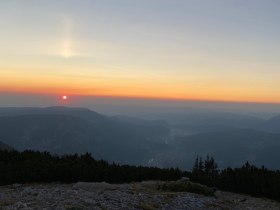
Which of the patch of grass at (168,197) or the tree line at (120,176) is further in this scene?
the tree line at (120,176)

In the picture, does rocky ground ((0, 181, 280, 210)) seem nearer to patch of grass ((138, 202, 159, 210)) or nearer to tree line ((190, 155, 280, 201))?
patch of grass ((138, 202, 159, 210))

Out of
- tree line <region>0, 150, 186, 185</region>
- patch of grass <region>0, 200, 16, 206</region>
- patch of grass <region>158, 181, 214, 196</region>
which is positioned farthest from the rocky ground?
tree line <region>0, 150, 186, 185</region>

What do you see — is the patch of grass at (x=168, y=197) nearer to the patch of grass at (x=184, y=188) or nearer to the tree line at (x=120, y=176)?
the patch of grass at (x=184, y=188)

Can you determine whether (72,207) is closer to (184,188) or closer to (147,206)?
(147,206)

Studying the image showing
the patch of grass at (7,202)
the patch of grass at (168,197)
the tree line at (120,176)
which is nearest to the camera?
the patch of grass at (7,202)

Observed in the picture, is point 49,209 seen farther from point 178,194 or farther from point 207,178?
point 207,178

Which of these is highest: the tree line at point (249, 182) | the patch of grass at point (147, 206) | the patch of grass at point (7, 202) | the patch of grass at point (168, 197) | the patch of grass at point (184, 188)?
the patch of grass at point (7, 202)

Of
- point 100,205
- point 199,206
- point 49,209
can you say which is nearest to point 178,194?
point 199,206

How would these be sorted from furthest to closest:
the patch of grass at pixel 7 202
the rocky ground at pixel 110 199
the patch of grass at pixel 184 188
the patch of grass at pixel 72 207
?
the patch of grass at pixel 184 188, the rocky ground at pixel 110 199, the patch of grass at pixel 7 202, the patch of grass at pixel 72 207

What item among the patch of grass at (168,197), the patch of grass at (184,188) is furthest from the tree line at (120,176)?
the patch of grass at (168,197)
